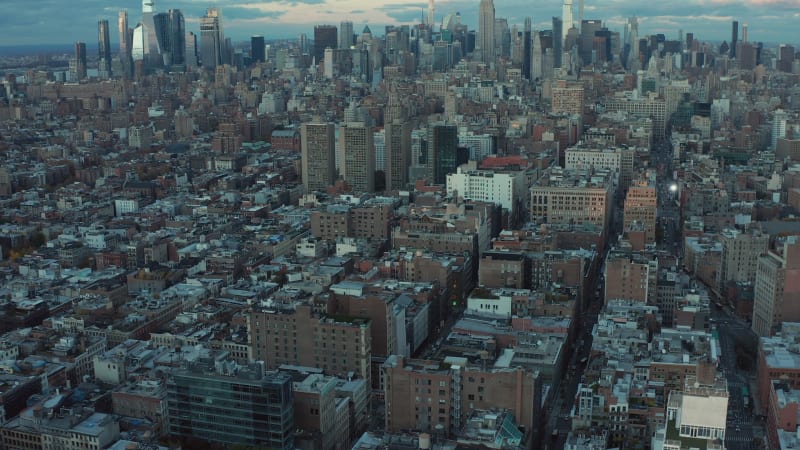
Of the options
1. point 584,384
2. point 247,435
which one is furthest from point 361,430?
point 584,384

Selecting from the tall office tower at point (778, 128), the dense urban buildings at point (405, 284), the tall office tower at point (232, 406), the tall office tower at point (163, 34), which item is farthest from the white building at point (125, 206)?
the tall office tower at point (163, 34)

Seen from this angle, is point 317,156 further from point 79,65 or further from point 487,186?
point 79,65

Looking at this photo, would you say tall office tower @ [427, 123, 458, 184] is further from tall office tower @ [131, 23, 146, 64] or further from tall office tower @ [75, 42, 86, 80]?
tall office tower @ [131, 23, 146, 64]

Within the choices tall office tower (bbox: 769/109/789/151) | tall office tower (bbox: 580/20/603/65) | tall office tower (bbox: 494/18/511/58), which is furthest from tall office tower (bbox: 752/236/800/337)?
tall office tower (bbox: 494/18/511/58)

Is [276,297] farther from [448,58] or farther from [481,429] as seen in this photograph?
[448,58]

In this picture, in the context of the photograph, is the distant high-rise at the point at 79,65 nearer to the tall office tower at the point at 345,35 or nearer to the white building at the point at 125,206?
the tall office tower at the point at 345,35
